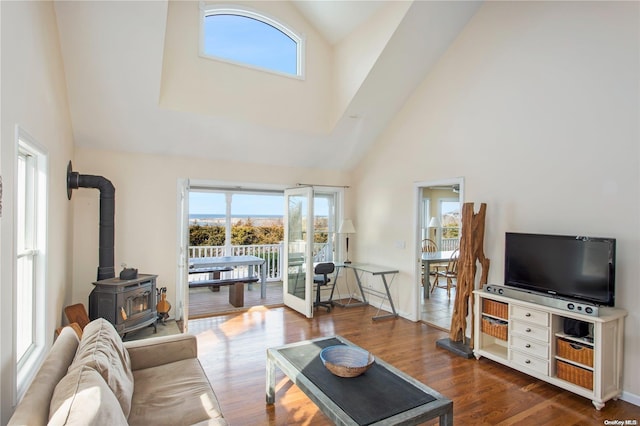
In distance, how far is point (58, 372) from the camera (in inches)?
69.1

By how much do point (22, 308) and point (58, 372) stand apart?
1118mm

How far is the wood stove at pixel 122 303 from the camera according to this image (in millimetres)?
3902

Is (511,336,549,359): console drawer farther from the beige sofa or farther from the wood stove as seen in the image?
the wood stove

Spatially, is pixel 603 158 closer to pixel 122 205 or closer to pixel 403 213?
pixel 403 213

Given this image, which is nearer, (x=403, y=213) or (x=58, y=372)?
(x=58, y=372)

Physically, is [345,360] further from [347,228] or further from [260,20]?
[260,20]

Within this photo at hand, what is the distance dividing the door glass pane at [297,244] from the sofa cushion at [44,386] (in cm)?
363

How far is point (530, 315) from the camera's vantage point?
329 centimetres

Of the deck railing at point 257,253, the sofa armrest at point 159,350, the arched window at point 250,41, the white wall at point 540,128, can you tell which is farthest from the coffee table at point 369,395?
the deck railing at point 257,253

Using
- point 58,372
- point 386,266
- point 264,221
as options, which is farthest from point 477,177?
point 264,221

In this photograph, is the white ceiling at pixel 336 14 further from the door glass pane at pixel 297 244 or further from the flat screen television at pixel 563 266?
the flat screen television at pixel 563 266

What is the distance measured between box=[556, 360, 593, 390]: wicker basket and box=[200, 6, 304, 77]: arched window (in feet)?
14.8

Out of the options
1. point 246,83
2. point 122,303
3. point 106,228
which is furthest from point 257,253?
point 246,83

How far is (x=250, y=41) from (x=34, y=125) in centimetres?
300
